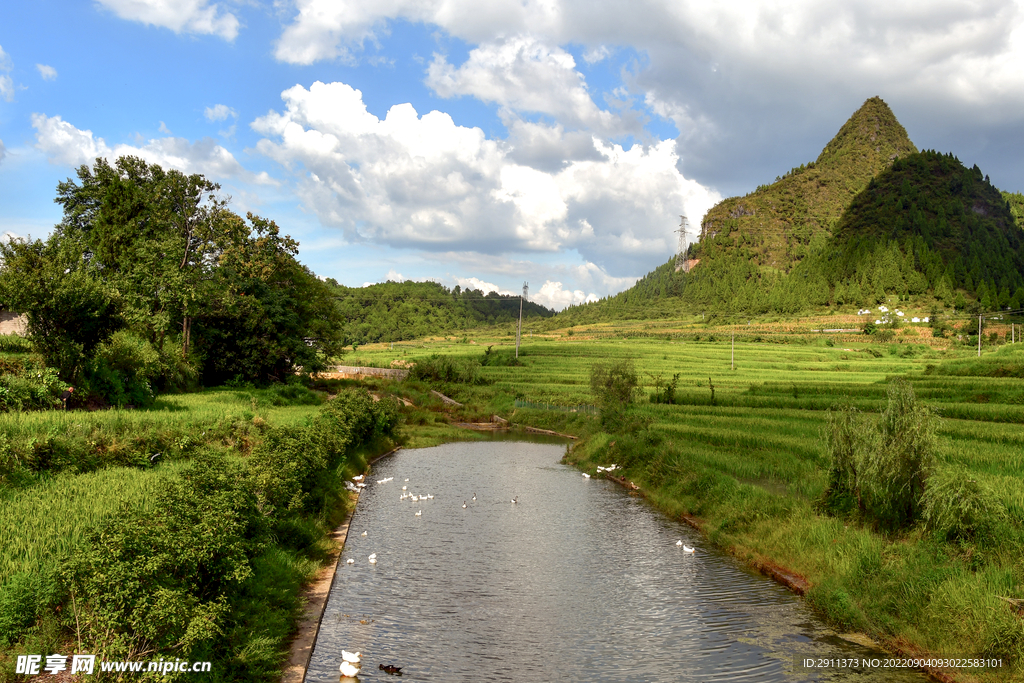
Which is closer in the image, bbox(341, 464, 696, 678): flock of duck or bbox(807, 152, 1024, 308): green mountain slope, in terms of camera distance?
bbox(341, 464, 696, 678): flock of duck

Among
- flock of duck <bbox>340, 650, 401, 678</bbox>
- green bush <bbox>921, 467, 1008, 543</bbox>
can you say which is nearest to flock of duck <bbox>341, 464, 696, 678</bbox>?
flock of duck <bbox>340, 650, 401, 678</bbox>

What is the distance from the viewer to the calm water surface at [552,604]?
41.2 feet

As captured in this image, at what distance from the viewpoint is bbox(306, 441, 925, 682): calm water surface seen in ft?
41.2

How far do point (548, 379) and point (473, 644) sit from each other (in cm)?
5784

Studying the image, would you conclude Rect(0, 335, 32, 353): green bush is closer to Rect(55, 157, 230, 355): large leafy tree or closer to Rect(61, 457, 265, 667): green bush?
Rect(55, 157, 230, 355): large leafy tree

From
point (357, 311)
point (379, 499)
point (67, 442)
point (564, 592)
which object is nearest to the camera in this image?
point (67, 442)

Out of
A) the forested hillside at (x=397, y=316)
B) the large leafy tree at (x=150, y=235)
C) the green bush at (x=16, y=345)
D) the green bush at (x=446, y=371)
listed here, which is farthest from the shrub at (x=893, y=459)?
the forested hillside at (x=397, y=316)

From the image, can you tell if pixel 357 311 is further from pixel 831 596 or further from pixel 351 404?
pixel 831 596

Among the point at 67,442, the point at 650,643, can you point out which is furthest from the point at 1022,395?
the point at 67,442

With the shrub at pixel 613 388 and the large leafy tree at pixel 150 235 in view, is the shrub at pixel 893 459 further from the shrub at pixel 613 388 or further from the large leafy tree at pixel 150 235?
the large leafy tree at pixel 150 235

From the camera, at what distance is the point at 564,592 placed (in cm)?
1669

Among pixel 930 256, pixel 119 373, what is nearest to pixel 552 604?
pixel 119 373

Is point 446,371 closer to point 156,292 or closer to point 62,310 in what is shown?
point 156,292

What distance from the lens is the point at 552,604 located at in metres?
15.8
